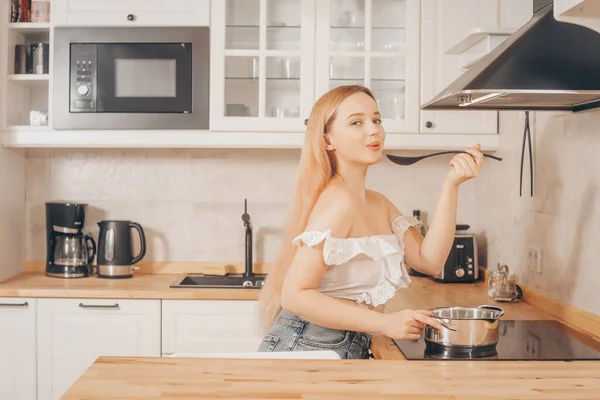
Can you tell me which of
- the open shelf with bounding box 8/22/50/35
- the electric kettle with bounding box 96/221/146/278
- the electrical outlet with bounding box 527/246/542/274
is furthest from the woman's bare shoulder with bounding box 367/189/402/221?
the open shelf with bounding box 8/22/50/35

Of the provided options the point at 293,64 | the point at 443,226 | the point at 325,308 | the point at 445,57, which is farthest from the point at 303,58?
the point at 325,308

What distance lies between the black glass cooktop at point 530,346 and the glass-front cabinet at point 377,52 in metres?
1.15

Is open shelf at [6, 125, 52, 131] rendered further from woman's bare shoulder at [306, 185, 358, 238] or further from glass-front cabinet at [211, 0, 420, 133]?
woman's bare shoulder at [306, 185, 358, 238]

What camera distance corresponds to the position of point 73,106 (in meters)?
3.20

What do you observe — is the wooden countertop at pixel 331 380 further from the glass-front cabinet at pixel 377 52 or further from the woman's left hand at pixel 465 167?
the glass-front cabinet at pixel 377 52

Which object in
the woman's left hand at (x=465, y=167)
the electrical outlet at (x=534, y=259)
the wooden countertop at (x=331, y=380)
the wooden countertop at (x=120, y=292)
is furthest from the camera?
the wooden countertop at (x=120, y=292)

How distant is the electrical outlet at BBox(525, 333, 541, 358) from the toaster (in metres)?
1.06

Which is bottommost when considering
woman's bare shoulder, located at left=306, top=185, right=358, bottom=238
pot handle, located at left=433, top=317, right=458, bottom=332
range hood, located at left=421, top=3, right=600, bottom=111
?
pot handle, located at left=433, top=317, right=458, bottom=332

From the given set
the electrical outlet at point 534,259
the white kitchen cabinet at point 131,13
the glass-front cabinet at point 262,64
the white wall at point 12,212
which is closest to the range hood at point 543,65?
the electrical outlet at point 534,259

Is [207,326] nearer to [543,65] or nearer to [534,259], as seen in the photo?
[534,259]

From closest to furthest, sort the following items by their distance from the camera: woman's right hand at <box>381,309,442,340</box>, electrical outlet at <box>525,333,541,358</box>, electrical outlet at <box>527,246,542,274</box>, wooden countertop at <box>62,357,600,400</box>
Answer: wooden countertop at <box>62,357,600,400</box>
woman's right hand at <box>381,309,442,340</box>
electrical outlet at <box>525,333,541,358</box>
electrical outlet at <box>527,246,542,274</box>

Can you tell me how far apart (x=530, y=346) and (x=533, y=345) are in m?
0.02

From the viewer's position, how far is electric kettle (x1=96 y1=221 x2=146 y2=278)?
3346 millimetres

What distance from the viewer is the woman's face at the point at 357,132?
2.06m
